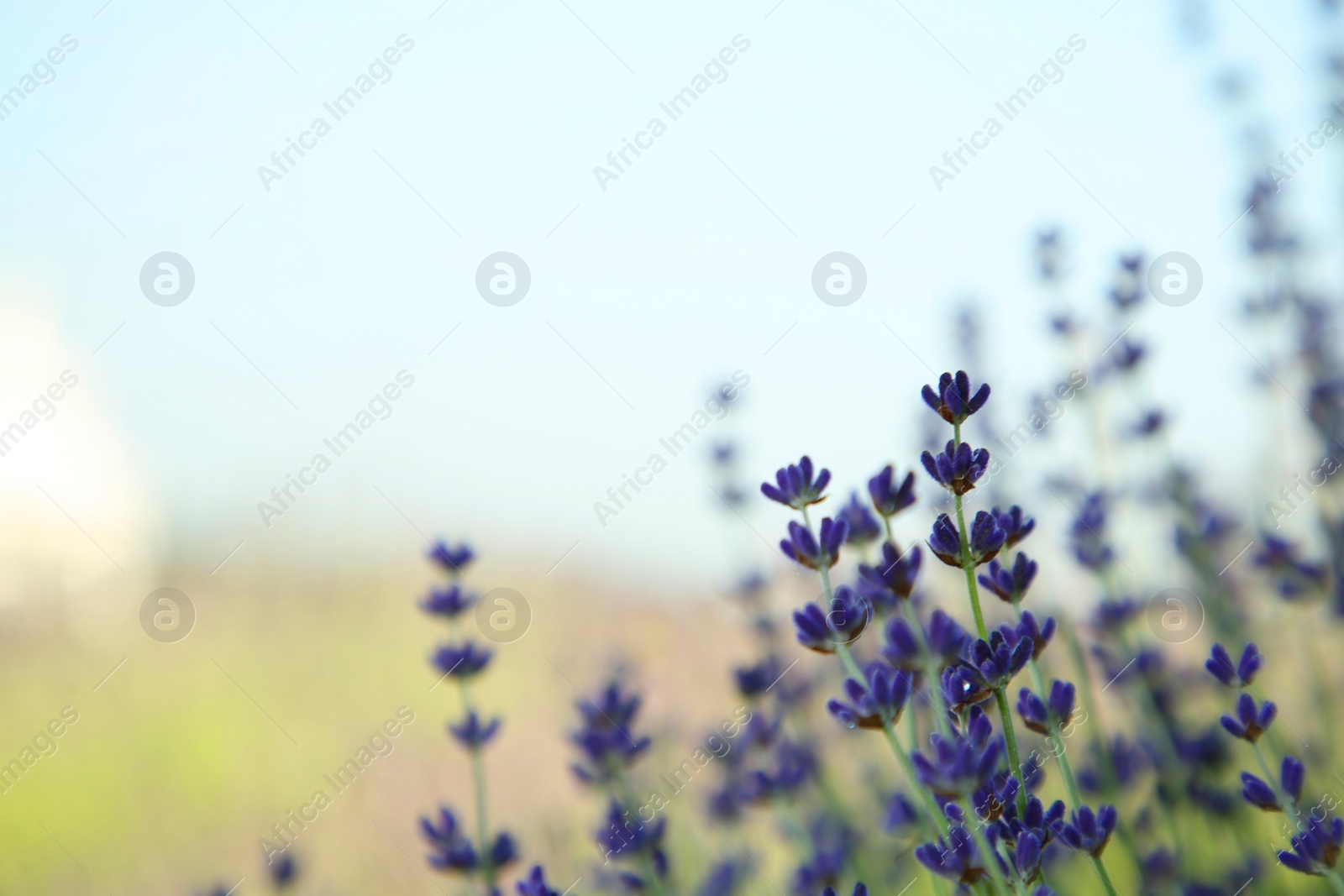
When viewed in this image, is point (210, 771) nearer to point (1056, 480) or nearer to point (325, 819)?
point (325, 819)

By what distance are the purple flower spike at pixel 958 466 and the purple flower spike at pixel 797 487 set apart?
176 millimetres

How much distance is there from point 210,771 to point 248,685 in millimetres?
831

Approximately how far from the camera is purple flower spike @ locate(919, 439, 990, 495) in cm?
96

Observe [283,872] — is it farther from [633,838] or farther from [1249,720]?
[1249,720]

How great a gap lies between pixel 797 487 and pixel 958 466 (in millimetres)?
233

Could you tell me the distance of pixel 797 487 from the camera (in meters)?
1.14

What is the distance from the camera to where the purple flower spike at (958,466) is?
96cm

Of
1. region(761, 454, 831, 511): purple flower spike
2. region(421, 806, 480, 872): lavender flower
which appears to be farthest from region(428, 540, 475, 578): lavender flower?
region(761, 454, 831, 511): purple flower spike

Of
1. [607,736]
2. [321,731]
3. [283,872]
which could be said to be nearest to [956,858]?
[607,736]

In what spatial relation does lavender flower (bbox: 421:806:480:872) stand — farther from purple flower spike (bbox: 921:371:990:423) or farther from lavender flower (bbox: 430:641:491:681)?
purple flower spike (bbox: 921:371:990:423)

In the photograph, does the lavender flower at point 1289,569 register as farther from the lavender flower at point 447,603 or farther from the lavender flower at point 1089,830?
the lavender flower at point 447,603

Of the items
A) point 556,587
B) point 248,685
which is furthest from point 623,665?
point 556,587

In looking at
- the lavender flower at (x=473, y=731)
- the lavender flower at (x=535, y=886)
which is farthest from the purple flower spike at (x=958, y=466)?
the lavender flower at (x=473, y=731)

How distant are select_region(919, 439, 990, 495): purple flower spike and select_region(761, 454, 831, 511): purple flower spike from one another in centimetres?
18
